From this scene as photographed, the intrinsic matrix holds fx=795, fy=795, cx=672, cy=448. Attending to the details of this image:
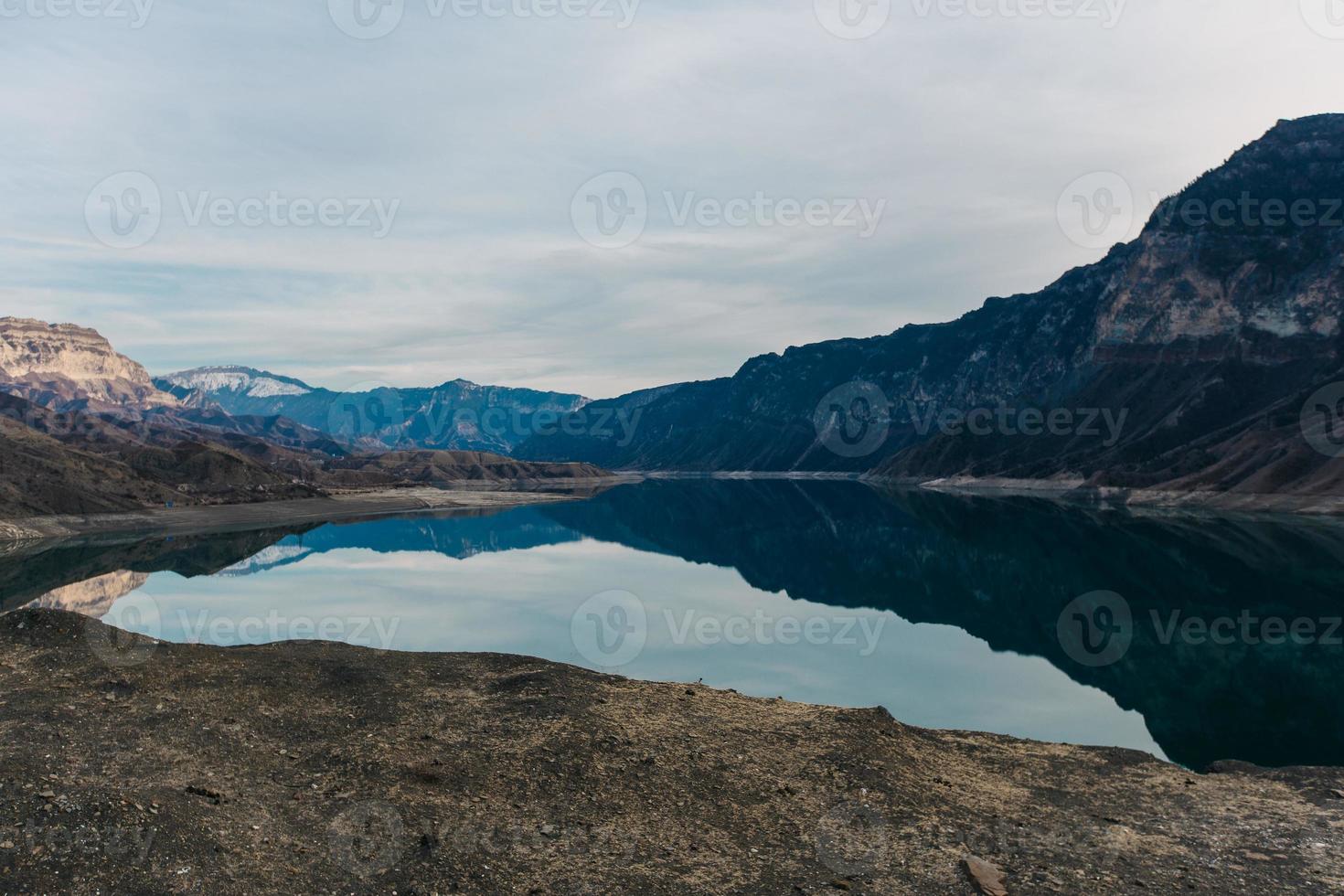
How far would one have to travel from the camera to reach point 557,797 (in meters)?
17.0

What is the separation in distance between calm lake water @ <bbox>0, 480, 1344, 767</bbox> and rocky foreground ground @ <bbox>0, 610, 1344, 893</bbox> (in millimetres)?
7276

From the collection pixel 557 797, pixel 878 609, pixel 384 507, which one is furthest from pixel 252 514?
pixel 557 797

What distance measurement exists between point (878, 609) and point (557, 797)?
40.4 meters

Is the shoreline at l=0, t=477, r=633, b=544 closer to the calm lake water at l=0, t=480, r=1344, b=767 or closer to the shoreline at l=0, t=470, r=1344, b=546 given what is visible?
the shoreline at l=0, t=470, r=1344, b=546

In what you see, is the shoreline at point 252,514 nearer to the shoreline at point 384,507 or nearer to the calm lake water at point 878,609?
the shoreline at point 384,507

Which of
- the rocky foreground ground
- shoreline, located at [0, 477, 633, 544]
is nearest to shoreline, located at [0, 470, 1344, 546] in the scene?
shoreline, located at [0, 477, 633, 544]

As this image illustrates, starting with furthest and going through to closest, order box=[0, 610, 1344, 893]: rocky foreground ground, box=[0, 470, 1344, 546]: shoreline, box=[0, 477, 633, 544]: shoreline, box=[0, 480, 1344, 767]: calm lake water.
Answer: box=[0, 470, 1344, 546]: shoreline
box=[0, 477, 633, 544]: shoreline
box=[0, 480, 1344, 767]: calm lake water
box=[0, 610, 1344, 893]: rocky foreground ground

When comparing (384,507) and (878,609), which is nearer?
(878,609)

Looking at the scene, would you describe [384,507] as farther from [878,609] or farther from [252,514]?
[878,609]

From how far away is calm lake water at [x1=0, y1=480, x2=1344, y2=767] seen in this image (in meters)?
30.4

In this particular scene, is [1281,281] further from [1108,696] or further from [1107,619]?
[1108,696]

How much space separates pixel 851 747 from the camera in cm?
2006

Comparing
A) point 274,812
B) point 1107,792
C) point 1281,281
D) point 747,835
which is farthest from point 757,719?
point 1281,281

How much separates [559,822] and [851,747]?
7948 mm
